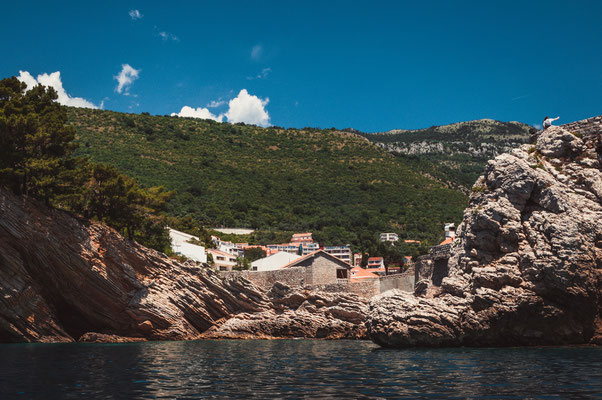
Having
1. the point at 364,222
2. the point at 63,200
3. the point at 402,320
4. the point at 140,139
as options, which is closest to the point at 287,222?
the point at 364,222

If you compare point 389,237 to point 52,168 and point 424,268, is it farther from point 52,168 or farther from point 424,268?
point 52,168

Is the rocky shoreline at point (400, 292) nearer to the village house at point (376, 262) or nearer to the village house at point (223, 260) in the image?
the village house at point (223, 260)

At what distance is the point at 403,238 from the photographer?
8681 cm

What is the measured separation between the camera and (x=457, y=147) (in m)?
167

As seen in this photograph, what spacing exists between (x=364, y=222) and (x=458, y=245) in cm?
6573

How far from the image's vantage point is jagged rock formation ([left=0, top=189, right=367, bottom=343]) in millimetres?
29031

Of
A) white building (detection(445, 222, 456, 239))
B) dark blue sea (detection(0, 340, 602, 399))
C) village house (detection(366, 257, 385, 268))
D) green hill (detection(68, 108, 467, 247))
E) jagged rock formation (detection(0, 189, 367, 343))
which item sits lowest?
dark blue sea (detection(0, 340, 602, 399))

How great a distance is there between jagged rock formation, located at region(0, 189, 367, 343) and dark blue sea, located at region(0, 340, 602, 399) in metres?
9.12

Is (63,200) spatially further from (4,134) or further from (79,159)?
(4,134)

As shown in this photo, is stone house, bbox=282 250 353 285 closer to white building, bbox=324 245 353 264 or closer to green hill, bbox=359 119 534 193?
white building, bbox=324 245 353 264

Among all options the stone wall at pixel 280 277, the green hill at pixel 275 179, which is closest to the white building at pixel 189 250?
the stone wall at pixel 280 277

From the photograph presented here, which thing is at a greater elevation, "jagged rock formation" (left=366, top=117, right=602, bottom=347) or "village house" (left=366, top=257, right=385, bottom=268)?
"village house" (left=366, top=257, right=385, bottom=268)

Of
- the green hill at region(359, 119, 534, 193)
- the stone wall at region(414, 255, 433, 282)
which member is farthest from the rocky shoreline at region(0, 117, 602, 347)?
the green hill at region(359, 119, 534, 193)

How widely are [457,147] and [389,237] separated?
92955 millimetres
